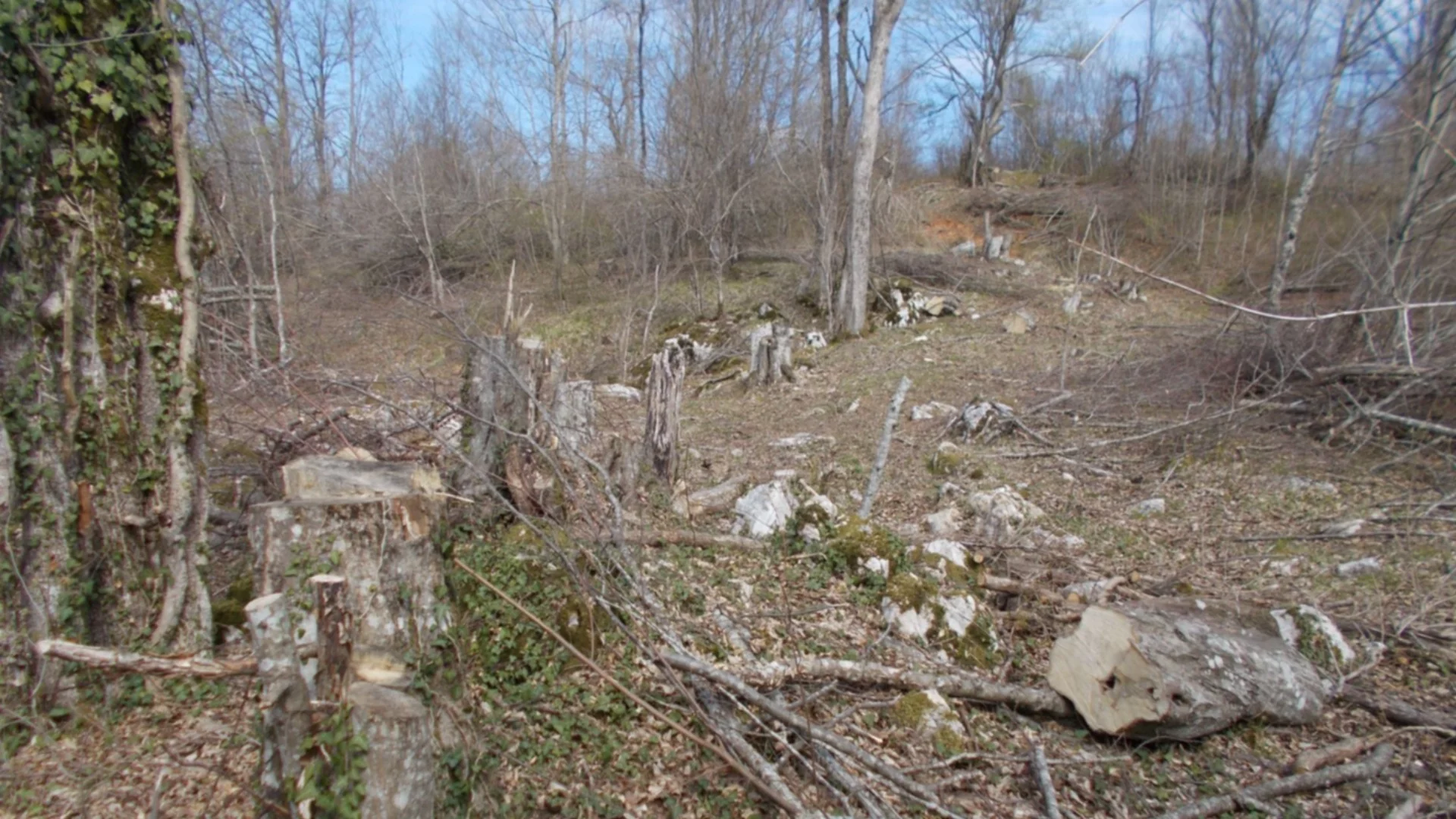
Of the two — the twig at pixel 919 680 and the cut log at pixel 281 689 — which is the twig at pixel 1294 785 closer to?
the twig at pixel 919 680

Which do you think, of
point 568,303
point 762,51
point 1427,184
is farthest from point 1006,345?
point 568,303

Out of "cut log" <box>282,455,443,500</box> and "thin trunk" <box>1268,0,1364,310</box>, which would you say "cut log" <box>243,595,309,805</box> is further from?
"thin trunk" <box>1268,0,1364,310</box>

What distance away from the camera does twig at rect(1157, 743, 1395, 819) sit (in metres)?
2.96

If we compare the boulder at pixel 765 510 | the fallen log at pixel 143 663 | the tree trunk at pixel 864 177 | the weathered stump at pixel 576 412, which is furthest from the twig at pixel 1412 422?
the tree trunk at pixel 864 177

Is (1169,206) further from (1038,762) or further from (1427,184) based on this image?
(1038,762)

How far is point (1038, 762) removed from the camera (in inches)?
122

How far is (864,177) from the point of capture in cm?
1438

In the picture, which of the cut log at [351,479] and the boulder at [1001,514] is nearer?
the cut log at [351,479]

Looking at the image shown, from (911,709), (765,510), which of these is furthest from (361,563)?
(765,510)

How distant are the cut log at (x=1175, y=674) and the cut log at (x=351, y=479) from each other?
121 inches

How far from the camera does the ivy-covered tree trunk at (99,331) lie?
106 inches

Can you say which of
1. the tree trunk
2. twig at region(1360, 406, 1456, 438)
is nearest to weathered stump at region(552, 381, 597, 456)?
twig at region(1360, 406, 1456, 438)

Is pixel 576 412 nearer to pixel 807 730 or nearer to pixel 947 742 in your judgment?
pixel 807 730

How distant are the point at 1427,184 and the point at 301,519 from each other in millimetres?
10672
